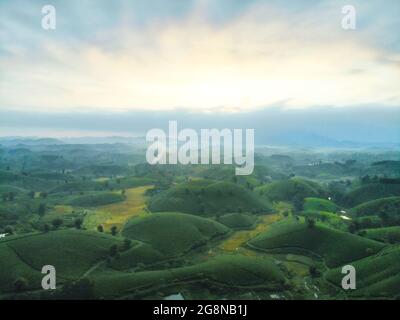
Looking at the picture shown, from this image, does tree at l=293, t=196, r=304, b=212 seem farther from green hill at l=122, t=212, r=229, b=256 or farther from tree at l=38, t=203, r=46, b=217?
tree at l=38, t=203, r=46, b=217

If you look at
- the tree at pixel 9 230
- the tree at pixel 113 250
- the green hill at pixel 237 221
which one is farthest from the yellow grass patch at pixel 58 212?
the green hill at pixel 237 221

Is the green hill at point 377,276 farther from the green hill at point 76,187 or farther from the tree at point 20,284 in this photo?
the green hill at point 76,187

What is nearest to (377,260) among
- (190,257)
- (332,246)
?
(332,246)

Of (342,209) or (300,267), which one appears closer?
(300,267)

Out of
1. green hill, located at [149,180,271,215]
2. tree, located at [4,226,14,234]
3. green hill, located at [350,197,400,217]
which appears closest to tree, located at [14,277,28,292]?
tree, located at [4,226,14,234]

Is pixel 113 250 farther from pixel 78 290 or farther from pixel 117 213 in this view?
pixel 117 213
